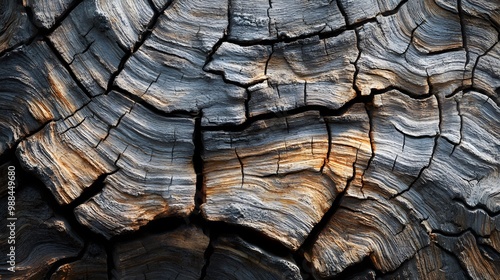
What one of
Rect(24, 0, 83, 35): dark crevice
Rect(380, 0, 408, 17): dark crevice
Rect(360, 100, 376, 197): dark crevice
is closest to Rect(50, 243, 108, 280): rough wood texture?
Rect(24, 0, 83, 35): dark crevice

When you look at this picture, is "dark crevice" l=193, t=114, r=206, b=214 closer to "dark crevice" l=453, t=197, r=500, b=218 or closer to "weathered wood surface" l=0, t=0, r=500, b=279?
"weathered wood surface" l=0, t=0, r=500, b=279

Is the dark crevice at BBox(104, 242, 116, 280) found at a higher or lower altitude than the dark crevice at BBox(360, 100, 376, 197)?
lower

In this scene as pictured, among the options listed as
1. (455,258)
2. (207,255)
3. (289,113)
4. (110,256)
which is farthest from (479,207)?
(110,256)

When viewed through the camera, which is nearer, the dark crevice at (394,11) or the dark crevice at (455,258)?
the dark crevice at (455,258)

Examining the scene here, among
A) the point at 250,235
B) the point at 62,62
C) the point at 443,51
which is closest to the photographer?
the point at 250,235

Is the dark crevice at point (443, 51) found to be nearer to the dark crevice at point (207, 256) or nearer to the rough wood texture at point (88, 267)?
the dark crevice at point (207, 256)

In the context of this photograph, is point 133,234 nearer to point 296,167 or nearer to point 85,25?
point 296,167

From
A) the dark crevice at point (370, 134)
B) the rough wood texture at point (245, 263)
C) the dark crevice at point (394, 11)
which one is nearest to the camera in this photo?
the rough wood texture at point (245, 263)

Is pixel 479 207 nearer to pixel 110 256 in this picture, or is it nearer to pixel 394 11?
pixel 394 11

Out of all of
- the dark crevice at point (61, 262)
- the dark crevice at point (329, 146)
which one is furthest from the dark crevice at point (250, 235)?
the dark crevice at point (61, 262)
